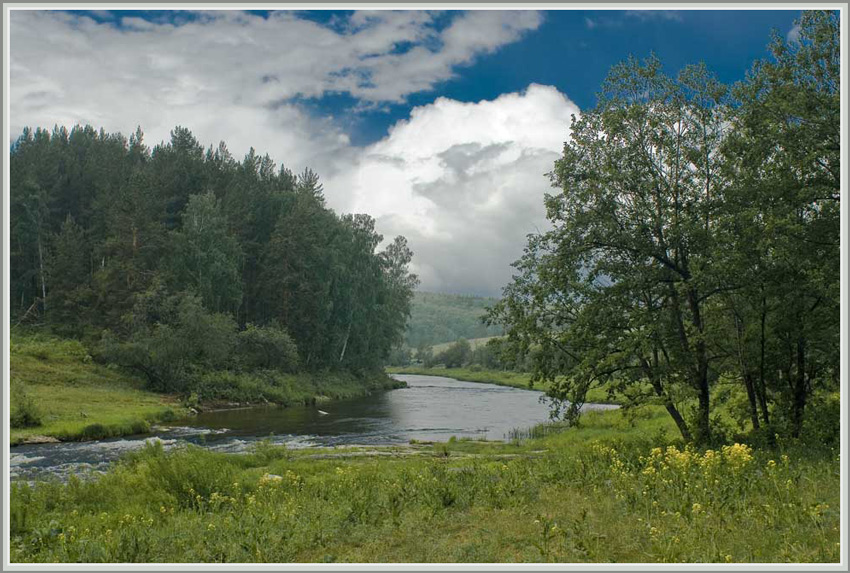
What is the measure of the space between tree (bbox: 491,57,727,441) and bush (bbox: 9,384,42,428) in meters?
25.3

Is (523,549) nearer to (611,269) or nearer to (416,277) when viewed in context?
(611,269)

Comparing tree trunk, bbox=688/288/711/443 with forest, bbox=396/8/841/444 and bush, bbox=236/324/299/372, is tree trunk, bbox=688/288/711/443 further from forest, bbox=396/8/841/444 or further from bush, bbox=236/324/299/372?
bush, bbox=236/324/299/372

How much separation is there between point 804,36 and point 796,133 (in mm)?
2559

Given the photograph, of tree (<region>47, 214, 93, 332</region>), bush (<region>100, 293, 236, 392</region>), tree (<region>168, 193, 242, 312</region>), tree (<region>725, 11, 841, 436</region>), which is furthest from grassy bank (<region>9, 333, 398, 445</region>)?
tree (<region>725, 11, 841, 436</region>)

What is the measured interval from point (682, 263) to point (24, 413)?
30.4 meters

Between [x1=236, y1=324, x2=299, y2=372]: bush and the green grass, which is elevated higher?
[x1=236, y1=324, x2=299, y2=372]: bush

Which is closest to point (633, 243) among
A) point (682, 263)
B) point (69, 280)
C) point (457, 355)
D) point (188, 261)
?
point (682, 263)

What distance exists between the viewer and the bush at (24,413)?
3038 centimetres

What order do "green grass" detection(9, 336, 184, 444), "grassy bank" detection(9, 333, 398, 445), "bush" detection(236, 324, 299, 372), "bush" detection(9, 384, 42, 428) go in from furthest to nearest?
1. "bush" detection(236, 324, 299, 372)
2. "green grass" detection(9, 336, 184, 444)
3. "grassy bank" detection(9, 333, 398, 445)
4. "bush" detection(9, 384, 42, 428)

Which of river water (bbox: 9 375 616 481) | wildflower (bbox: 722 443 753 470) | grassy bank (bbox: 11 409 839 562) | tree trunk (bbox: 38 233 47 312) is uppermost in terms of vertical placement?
tree trunk (bbox: 38 233 47 312)

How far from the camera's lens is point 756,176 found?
1575 cm

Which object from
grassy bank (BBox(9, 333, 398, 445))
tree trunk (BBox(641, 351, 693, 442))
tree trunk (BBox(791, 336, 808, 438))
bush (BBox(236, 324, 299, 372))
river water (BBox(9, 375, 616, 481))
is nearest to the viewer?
tree trunk (BBox(791, 336, 808, 438))

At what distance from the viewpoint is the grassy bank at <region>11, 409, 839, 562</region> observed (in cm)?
795

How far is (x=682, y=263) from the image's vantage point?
17641 millimetres
